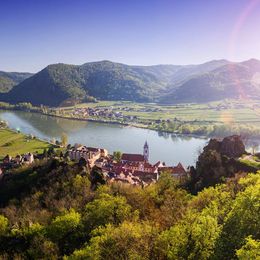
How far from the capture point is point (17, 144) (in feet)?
414

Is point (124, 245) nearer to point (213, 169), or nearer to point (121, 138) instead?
point (213, 169)

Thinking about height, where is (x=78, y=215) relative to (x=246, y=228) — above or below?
below

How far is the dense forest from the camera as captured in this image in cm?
2233

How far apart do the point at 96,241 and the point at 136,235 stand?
319cm

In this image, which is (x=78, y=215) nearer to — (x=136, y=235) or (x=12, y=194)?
(x=136, y=235)

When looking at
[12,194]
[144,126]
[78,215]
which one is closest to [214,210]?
[78,215]

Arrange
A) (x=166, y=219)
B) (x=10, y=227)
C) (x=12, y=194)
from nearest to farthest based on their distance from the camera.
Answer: (x=166, y=219) → (x=10, y=227) → (x=12, y=194)

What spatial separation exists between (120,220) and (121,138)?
117699 millimetres

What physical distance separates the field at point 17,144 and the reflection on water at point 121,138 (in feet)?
38.0

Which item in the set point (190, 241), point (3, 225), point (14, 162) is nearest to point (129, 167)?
point (14, 162)

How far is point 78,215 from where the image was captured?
113 feet

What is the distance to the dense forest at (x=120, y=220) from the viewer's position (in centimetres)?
2233

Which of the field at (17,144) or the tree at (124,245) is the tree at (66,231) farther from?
the field at (17,144)

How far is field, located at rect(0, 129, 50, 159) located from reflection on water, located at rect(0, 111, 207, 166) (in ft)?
38.0
